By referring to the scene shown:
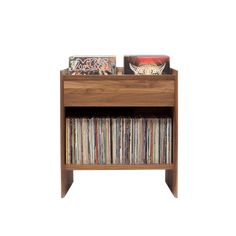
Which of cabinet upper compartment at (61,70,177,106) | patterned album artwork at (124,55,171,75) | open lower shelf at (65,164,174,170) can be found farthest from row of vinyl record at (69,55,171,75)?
open lower shelf at (65,164,174,170)

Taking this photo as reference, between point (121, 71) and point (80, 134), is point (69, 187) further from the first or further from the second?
point (121, 71)

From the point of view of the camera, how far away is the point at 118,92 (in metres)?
4.82

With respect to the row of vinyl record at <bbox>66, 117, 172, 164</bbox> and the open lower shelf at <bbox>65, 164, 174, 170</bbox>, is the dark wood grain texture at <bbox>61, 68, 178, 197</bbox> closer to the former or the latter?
the row of vinyl record at <bbox>66, 117, 172, 164</bbox>

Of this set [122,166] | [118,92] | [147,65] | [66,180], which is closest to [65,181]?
[66,180]

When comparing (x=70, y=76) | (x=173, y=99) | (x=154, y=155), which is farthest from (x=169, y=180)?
(x=70, y=76)

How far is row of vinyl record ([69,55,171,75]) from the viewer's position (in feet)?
16.1

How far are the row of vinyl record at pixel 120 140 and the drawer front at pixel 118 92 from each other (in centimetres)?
17

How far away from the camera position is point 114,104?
4.83 meters

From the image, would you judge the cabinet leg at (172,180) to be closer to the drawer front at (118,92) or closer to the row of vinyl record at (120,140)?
the row of vinyl record at (120,140)

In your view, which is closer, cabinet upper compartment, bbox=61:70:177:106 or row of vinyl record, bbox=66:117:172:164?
cabinet upper compartment, bbox=61:70:177:106

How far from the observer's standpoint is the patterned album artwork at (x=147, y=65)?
4.92 m

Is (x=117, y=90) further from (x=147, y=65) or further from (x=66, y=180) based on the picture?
(x=66, y=180)

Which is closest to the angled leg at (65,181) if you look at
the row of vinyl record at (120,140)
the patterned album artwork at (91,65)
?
the row of vinyl record at (120,140)

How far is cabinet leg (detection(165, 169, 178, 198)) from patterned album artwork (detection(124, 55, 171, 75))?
0.77 metres
